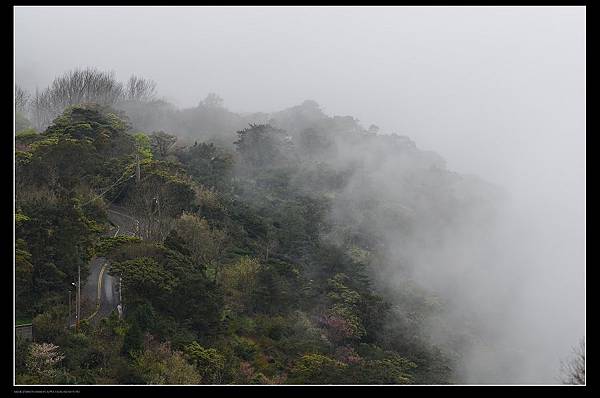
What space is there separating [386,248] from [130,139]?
16.3 meters

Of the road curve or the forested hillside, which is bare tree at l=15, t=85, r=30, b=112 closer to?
the forested hillside

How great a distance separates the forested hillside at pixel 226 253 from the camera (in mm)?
14523

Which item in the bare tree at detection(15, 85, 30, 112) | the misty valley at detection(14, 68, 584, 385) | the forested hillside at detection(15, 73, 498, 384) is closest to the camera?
the forested hillside at detection(15, 73, 498, 384)

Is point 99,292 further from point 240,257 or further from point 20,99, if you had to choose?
point 20,99

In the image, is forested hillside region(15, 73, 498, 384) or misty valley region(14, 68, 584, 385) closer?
forested hillside region(15, 73, 498, 384)

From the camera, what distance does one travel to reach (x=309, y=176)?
35.5 meters

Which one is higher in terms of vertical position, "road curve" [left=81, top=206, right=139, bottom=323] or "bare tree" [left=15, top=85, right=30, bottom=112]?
"bare tree" [left=15, top=85, right=30, bottom=112]

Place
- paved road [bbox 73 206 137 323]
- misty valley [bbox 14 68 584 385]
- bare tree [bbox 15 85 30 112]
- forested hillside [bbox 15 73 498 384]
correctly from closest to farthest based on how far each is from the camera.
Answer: forested hillside [bbox 15 73 498 384] < misty valley [bbox 14 68 584 385] < paved road [bbox 73 206 137 323] < bare tree [bbox 15 85 30 112]

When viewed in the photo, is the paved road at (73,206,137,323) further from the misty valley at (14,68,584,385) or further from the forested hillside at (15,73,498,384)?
the forested hillside at (15,73,498,384)

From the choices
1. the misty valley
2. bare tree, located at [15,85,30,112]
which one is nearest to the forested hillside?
the misty valley

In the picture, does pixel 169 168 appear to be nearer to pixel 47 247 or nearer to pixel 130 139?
pixel 130 139

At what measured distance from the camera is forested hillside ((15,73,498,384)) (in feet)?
47.6

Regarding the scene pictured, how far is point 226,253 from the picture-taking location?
22062mm
